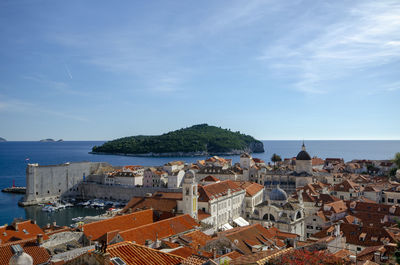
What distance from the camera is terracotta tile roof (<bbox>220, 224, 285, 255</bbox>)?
76.0ft

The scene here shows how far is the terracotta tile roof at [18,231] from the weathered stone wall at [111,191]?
45.9 metres

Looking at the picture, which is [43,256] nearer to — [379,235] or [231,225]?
[379,235]

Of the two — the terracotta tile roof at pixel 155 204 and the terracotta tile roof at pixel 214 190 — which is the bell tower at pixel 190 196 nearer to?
the terracotta tile roof at pixel 155 204

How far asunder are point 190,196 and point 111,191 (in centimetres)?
4823

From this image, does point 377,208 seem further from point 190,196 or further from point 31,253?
point 31,253

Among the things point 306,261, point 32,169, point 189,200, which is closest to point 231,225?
point 189,200

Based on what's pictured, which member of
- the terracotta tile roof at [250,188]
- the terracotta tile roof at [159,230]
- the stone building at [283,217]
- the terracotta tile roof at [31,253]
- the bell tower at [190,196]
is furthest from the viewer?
the terracotta tile roof at [250,188]

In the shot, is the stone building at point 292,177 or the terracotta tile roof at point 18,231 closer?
the terracotta tile roof at point 18,231

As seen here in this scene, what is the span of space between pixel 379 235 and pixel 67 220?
1900 inches

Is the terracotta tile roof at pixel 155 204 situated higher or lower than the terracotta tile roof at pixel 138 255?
lower

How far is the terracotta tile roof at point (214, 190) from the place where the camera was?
4181 centimetres

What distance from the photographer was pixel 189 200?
37.5 metres

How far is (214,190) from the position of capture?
44.7 m

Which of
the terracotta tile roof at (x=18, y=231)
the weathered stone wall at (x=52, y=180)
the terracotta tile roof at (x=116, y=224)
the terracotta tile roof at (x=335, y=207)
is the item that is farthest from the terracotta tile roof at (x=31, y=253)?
the weathered stone wall at (x=52, y=180)
